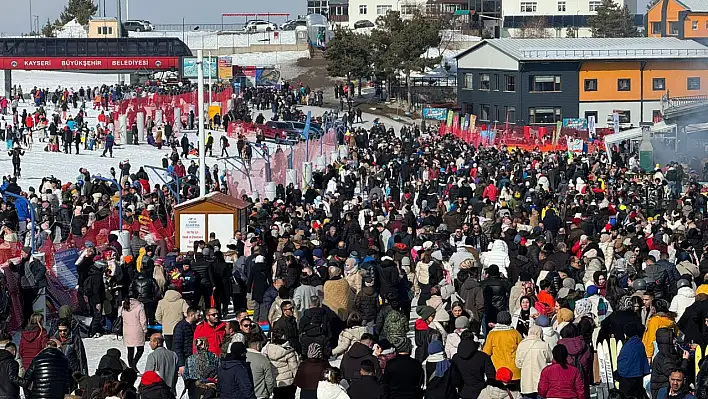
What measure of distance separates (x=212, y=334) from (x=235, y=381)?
1.80m

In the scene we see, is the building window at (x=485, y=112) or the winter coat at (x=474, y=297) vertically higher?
the building window at (x=485, y=112)

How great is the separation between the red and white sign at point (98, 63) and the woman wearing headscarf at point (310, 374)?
73.2 metres

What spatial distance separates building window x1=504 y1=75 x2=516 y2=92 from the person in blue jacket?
175 ft

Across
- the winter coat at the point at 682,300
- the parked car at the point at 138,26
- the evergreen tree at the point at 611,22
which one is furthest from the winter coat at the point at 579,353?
the parked car at the point at 138,26

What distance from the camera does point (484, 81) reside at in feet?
230

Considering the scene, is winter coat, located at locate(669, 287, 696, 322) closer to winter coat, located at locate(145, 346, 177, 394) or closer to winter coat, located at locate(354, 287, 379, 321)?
winter coat, located at locate(354, 287, 379, 321)

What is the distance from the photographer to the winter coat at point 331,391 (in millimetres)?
11539

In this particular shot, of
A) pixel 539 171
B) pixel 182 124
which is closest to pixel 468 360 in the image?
pixel 539 171

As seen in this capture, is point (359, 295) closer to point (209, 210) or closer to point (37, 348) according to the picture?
point (37, 348)

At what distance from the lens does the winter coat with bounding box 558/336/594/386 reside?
13500 mm

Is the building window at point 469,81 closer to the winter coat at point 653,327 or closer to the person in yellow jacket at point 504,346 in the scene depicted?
the winter coat at point 653,327

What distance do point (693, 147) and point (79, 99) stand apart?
3366 centimetres

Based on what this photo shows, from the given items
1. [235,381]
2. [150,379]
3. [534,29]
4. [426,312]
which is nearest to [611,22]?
[534,29]

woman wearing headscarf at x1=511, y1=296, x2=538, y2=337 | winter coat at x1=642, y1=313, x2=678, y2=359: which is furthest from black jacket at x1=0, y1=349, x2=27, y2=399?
winter coat at x1=642, y1=313, x2=678, y2=359
